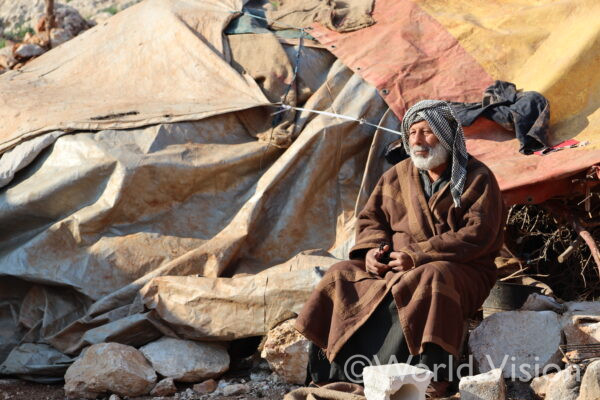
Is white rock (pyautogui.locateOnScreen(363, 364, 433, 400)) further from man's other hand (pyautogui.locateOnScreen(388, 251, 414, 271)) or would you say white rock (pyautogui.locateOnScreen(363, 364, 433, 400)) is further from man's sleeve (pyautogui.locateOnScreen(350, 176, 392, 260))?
man's sleeve (pyautogui.locateOnScreen(350, 176, 392, 260))

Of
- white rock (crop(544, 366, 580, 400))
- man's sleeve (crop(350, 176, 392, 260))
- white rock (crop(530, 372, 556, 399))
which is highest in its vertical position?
man's sleeve (crop(350, 176, 392, 260))

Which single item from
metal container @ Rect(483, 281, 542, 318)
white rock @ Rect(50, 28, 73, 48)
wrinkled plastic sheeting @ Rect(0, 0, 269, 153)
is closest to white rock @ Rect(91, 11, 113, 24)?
white rock @ Rect(50, 28, 73, 48)

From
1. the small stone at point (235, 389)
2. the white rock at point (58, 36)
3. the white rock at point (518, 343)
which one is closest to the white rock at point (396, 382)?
Answer: the white rock at point (518, 343)

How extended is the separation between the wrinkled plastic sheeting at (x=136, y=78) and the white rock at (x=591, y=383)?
10.2 feet

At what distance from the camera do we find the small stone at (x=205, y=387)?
5.25 meters

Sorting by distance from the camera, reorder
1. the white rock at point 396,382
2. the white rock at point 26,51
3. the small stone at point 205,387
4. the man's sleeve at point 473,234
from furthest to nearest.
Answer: the white rock at point 26,51, the small stone at point 205,387, the man's sleeve at point 473,234, the white rock at point 396,382

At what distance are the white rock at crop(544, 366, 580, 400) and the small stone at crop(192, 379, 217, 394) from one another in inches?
71.6

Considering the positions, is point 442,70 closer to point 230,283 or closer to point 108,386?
point 230,283

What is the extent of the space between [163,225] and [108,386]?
1.24 m

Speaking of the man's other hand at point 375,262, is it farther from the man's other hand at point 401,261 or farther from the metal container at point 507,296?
the metal container at point 507,296

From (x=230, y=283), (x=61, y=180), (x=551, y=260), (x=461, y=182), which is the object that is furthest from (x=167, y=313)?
(x=551, y=260)

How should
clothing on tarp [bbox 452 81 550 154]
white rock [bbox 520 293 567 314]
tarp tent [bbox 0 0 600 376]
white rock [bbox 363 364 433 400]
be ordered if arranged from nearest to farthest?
white rock [bbox 363 364 433 400] < white rock [bbox 520 293 567 314] < tarp tent [bbox 0 0 600 376] < clothing on tarp [bbox 452 81 550 154]

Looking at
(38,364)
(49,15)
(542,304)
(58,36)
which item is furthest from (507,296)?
(49,15)

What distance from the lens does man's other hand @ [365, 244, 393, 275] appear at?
466 centimetres
